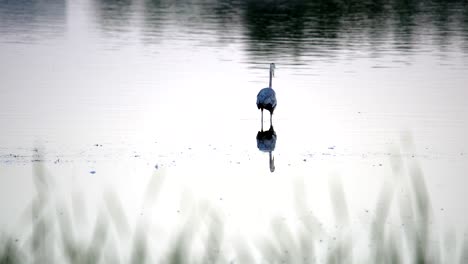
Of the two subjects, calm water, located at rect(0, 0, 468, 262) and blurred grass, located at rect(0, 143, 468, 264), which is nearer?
blurred grass, located at rect(0, 143, 468, 264)

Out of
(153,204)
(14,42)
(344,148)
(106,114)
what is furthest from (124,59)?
(153,204)

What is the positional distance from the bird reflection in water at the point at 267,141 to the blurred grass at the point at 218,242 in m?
2.06

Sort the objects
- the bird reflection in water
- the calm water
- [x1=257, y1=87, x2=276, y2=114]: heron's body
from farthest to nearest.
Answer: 1. [x1=257, y1=87, x2=276, y2=114]: heron's body
2. the bird reflection in water
3. the calm water

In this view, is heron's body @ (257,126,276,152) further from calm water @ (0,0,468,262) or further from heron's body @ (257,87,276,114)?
heron's body @ (257,87,276,114)

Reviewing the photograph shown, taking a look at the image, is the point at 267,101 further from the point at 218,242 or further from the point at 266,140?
the point at 218,242

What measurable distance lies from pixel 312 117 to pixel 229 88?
3.95 m

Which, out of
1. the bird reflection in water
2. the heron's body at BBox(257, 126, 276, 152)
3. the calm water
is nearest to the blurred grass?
the calm water

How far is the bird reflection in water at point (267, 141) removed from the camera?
47.6 ft

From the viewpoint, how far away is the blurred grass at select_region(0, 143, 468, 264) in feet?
20.0

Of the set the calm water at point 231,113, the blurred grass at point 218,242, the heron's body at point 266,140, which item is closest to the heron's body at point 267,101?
the calm water at point 231,113

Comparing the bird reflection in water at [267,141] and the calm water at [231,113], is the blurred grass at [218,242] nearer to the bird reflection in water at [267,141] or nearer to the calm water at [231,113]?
the calm water at [231,113]

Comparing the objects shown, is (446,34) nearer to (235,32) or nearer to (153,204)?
(235,32)

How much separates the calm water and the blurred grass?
51 centimetres

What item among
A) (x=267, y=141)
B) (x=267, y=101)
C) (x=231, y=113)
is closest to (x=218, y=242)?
(x=267, y=141)
